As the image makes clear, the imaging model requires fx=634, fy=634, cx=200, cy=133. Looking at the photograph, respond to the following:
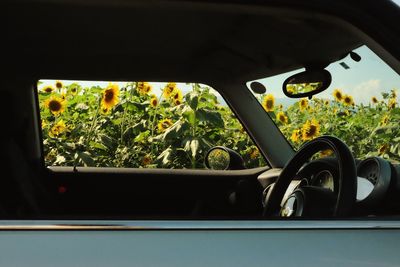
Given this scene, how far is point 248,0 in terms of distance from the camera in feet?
5.57

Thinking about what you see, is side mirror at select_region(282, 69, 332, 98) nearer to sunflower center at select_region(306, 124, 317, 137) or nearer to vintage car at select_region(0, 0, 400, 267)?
vintage car at select_region(0, 0, 400, 267)

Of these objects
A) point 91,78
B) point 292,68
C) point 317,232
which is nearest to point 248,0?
point 317,232

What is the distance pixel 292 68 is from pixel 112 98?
1.34 meters

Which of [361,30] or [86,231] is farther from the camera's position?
[361,30]

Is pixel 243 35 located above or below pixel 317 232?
above

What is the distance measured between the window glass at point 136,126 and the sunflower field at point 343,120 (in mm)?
263

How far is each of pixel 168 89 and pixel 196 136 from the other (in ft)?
1.78

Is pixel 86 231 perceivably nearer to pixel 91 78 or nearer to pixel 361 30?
pixel 361 30

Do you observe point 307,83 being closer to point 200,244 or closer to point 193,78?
point 193,78

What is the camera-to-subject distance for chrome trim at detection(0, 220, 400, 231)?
1548 mm

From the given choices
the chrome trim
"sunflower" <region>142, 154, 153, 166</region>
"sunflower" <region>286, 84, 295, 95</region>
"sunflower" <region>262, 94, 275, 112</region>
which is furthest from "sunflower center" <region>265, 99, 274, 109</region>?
the chrome trim

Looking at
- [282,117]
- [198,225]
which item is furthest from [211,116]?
[198,225]

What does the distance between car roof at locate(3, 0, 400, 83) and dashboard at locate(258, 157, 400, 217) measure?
0.45 m

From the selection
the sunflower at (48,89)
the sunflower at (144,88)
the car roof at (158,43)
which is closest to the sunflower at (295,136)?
the car roof at (158,43)
